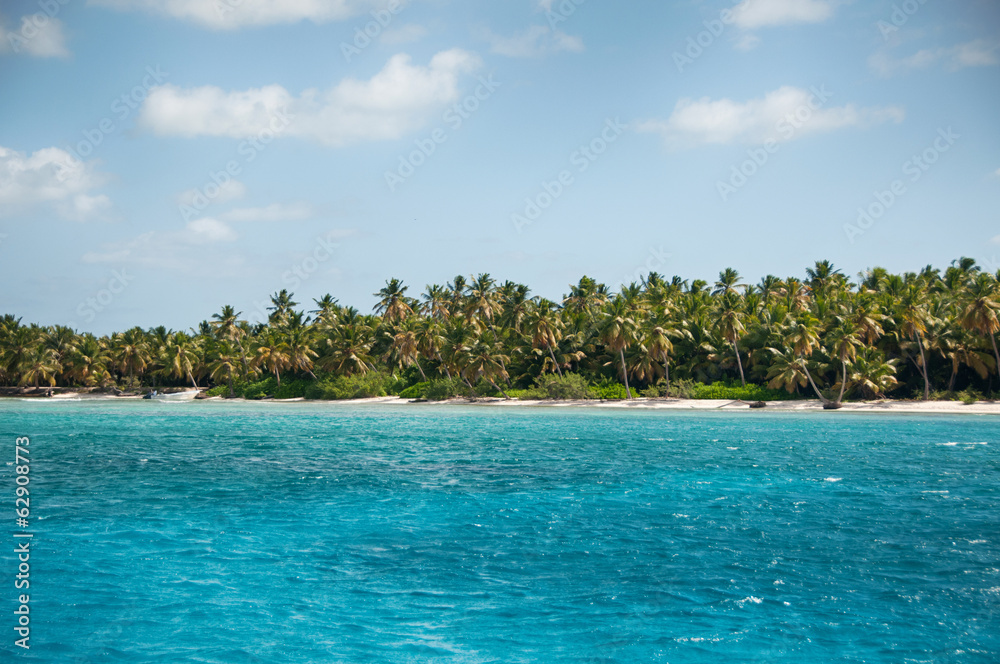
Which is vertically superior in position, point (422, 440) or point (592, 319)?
point (592, 319)

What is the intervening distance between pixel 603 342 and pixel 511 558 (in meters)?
57.6

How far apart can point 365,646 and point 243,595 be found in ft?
10.7

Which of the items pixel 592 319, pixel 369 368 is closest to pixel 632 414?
pixel 592 319

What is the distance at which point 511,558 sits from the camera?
14.6 meters

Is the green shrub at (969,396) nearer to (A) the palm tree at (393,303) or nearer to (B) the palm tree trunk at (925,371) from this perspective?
(B) the palm tree trunk at (925,371)

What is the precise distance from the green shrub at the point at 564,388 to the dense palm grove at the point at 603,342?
232cm

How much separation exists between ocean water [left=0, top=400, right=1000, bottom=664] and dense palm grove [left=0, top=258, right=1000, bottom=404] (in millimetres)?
30289

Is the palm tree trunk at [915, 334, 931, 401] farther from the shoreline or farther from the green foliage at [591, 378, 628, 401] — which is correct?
the green foliage at [591, 378, 628, 401]

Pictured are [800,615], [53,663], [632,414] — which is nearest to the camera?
[53,663]

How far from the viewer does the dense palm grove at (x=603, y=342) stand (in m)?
60.4

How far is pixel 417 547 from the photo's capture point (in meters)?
15.4

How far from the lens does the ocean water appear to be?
33.6 ft

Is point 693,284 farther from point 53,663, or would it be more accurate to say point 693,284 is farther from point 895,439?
point 53,663

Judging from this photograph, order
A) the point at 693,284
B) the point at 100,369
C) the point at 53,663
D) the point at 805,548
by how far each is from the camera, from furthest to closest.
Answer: the point at 100,369 < the point at 693,284 < the point at 805,548 < the point at 53,663
